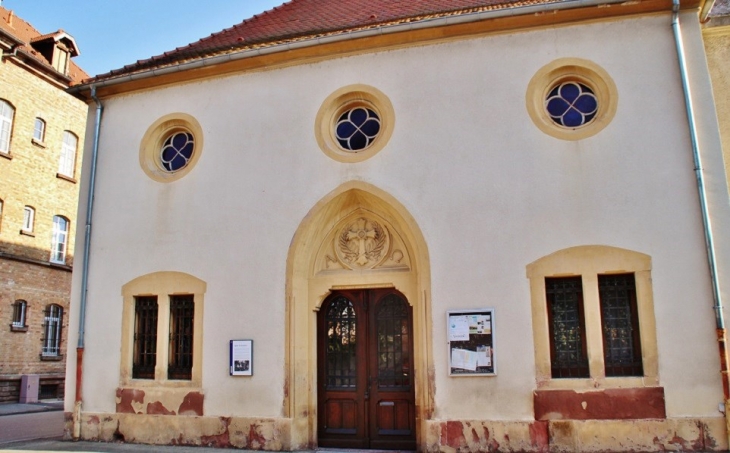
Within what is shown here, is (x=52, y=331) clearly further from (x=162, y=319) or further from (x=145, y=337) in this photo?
(x=162, y=319)

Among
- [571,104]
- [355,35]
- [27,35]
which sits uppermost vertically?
[27,35]

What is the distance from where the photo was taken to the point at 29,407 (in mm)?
17391

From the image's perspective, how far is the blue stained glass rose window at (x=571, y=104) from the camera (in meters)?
9.27

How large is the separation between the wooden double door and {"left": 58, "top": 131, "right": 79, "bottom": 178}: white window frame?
1492 centimetres

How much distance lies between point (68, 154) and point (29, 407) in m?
8.65

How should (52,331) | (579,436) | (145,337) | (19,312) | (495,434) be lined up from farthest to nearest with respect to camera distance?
(52,331) → (19,312) → (145,337) → (495,434) → (579,436)

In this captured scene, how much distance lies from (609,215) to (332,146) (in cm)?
432

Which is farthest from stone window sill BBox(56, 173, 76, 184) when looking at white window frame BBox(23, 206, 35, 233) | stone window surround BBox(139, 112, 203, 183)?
stone window surround BBox(139, 112, 203, 183)

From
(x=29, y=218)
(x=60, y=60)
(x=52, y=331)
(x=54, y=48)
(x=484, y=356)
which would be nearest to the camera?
(x=484, y=356)

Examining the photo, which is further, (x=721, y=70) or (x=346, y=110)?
(x=346, y=110)

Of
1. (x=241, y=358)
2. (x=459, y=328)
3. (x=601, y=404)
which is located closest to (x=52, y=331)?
(x=241, y=358)

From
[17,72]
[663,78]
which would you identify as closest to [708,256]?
[663,78]

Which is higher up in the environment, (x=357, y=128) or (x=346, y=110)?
(x=346, y=110)

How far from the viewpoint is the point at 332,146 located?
10.2 m
